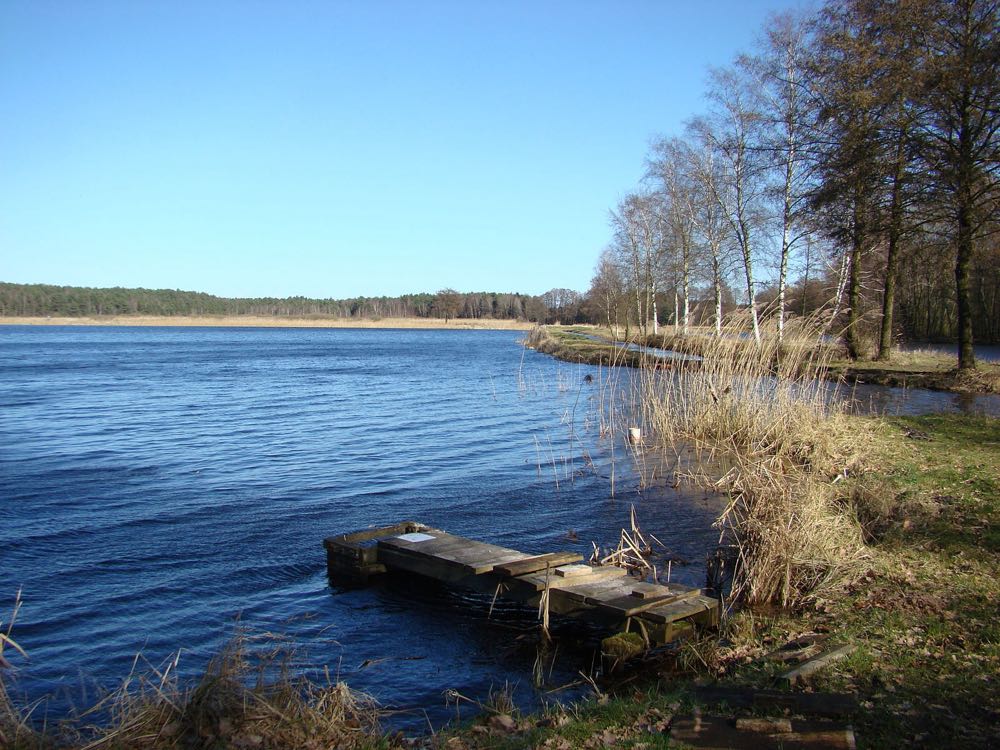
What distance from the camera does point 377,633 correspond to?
7457 millimetres

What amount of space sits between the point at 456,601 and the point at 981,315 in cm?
5038

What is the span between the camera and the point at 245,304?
17888cm

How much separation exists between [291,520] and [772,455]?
297 inches

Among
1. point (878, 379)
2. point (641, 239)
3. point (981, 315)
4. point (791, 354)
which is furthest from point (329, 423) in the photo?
point (981, 315)

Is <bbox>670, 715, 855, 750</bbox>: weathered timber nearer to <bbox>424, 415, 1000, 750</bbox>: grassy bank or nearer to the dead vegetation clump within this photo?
<bbox>424, 415, 1000, 750</bbox>: grassy bank

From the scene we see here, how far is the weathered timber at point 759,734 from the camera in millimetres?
4176

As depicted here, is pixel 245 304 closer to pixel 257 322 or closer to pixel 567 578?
pixel 257 322

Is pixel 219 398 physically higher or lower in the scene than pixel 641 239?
lower

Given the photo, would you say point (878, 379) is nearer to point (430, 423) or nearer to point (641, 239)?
point (430, 423)

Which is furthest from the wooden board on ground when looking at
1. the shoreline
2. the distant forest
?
the shoreline

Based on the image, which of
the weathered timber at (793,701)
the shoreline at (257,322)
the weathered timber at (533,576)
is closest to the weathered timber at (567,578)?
the weathered timber at (533,576)

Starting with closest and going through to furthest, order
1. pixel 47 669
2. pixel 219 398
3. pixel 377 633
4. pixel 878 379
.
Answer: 1. pixel 47 669
2. pixel 377 633
3. pixel 878 379
4. pixel 219 398

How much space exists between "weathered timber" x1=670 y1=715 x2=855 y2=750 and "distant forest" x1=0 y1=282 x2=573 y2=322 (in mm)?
110888

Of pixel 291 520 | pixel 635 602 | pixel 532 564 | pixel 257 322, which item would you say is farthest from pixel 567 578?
pixel 257 322
